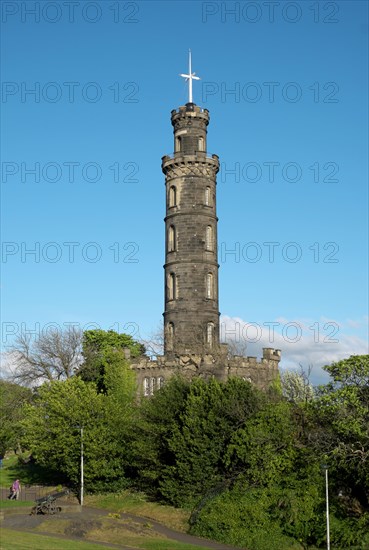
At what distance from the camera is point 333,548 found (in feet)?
Result: 117

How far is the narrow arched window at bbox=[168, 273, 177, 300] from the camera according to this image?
6600 centimetres

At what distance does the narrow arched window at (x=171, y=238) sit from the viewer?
6675 centimetres

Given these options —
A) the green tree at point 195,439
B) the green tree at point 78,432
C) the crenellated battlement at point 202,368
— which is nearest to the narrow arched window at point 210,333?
the crenellated battlement at point 202,368

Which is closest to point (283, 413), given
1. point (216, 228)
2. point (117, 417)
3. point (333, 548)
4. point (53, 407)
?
point (333, 548)

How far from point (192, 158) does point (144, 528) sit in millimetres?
36469

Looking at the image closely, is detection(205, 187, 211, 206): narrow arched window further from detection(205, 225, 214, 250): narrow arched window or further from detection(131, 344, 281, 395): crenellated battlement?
detection(131, 344, 281, 395): crenellated battlement

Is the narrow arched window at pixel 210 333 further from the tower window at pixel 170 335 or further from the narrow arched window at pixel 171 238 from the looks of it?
the narrow arched window at pixel 171 238

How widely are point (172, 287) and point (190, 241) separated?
433 cm

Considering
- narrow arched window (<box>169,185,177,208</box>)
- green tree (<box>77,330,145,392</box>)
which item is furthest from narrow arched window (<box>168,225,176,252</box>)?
green tree (<box>77,330,145,392</box>)

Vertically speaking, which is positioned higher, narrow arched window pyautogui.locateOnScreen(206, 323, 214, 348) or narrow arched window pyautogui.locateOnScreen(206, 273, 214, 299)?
narrow arched window pyautogui.locateOnScreen(206, 273, 214, 299)

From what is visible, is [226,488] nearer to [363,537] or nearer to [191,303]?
[363,537]

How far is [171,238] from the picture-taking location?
67.2 meters

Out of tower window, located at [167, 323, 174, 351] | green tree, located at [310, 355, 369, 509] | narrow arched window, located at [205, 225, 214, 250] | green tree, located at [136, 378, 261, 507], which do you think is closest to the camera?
green tree, located at [310, 355, 369, 509]

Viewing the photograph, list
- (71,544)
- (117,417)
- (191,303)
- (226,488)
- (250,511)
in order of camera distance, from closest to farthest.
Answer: (71,544) < (250,511) < (226,488) < (117,417) < (191,303)
